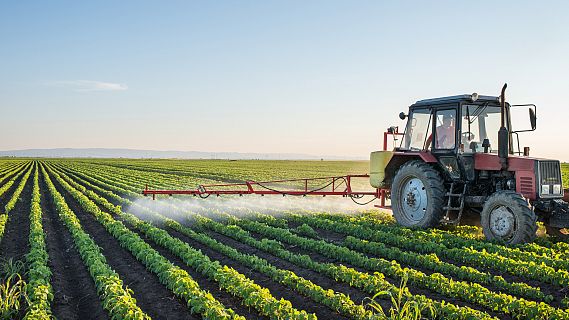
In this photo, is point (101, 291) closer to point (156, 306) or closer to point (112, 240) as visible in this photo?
point (156, 306)

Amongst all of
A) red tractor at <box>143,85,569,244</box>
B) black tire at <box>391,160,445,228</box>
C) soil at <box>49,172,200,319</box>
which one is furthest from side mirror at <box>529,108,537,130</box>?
soil at <box>49,172,200,319</box>

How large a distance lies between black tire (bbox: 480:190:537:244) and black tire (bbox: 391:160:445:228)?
0.94 metres

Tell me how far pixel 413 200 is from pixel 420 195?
0.23 m

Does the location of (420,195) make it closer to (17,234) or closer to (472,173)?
(472,173)

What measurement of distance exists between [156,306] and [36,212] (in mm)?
9502

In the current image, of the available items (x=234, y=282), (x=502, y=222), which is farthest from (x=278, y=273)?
(x=502, y=222)

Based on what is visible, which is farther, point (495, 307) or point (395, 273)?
point (395, 273)

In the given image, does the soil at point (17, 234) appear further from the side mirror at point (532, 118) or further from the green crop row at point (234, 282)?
the side mirror at point (532, 118)

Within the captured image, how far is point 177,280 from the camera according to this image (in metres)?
6.62

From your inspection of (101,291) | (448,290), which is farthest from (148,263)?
(448,290)

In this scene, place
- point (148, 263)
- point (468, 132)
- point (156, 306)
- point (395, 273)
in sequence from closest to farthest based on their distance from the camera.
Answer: point (156, 306) < point (395, 273) < point (148, 263) < point (468, 132)

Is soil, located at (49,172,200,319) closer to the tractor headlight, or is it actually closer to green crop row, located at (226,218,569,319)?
green crop row, located at (226,218,569,319)

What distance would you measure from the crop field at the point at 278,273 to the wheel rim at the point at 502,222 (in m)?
0.35

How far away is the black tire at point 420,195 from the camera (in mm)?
9656
